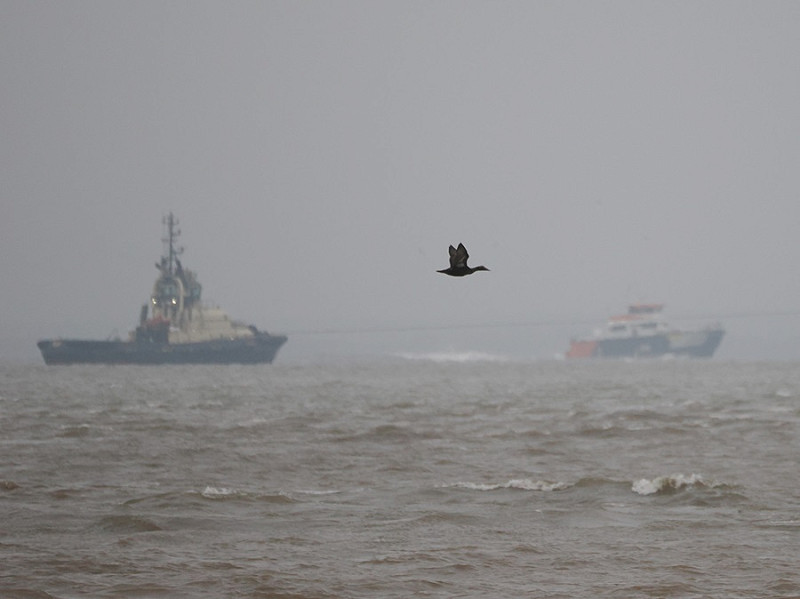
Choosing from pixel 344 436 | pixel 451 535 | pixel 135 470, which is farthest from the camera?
pixel 344 436

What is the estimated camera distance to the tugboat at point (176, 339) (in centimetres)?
12094

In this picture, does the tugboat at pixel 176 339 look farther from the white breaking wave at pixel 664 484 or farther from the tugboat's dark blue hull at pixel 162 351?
the white breaking wave at pixel 664 484

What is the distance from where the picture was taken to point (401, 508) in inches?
701

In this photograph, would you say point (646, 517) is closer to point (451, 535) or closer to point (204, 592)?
point (451, 535)

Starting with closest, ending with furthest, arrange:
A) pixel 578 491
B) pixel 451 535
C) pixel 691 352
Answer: pixel 451 535 < pixel 578 491 < pixel 691 352

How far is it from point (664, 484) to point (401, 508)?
5.09 m

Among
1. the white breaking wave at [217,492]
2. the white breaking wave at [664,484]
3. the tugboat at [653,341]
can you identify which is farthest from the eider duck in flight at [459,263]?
the tugboat at [653,341]

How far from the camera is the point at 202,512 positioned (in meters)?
17.4

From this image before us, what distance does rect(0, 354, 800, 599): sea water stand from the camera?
12.8 m

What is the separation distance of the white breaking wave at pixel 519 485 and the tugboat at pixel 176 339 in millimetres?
105242

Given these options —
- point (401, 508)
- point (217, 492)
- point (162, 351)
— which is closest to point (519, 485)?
point (401, 508)

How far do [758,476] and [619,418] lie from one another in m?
16.3

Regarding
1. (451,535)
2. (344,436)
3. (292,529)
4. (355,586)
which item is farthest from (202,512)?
(344,436)

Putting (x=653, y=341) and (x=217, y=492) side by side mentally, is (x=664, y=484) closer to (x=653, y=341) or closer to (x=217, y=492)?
(x=217, y=492)
